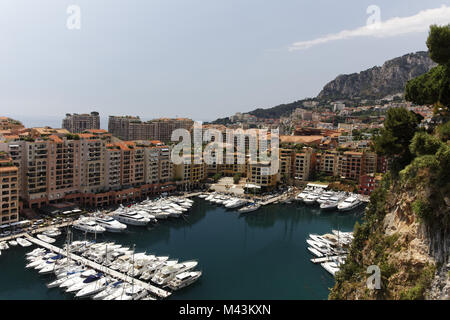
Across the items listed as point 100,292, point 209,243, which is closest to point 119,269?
point 100,292

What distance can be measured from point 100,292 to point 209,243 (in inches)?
320

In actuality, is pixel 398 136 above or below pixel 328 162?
above

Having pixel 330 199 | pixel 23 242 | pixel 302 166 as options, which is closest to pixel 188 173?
pixel 302 166

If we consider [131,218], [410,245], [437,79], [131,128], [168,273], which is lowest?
[168,273]

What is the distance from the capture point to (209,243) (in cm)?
2111

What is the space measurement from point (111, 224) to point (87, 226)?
1454 mm

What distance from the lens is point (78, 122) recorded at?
58.8 meters

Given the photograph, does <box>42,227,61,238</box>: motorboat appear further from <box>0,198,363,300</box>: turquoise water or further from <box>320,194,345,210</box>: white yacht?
<box>320,194,345,210</box>: white yacht

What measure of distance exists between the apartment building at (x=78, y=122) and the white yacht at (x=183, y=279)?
48516mm

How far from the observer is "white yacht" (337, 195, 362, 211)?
28.8 meters

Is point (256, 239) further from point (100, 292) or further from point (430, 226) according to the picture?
point (430, 226)

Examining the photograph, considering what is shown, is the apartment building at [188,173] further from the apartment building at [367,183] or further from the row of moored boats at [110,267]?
the row of moored boats at [110,267]

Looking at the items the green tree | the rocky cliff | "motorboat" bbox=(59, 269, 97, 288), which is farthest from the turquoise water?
the green tree

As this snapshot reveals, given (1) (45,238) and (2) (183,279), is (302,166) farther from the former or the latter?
(1) (45,238)
